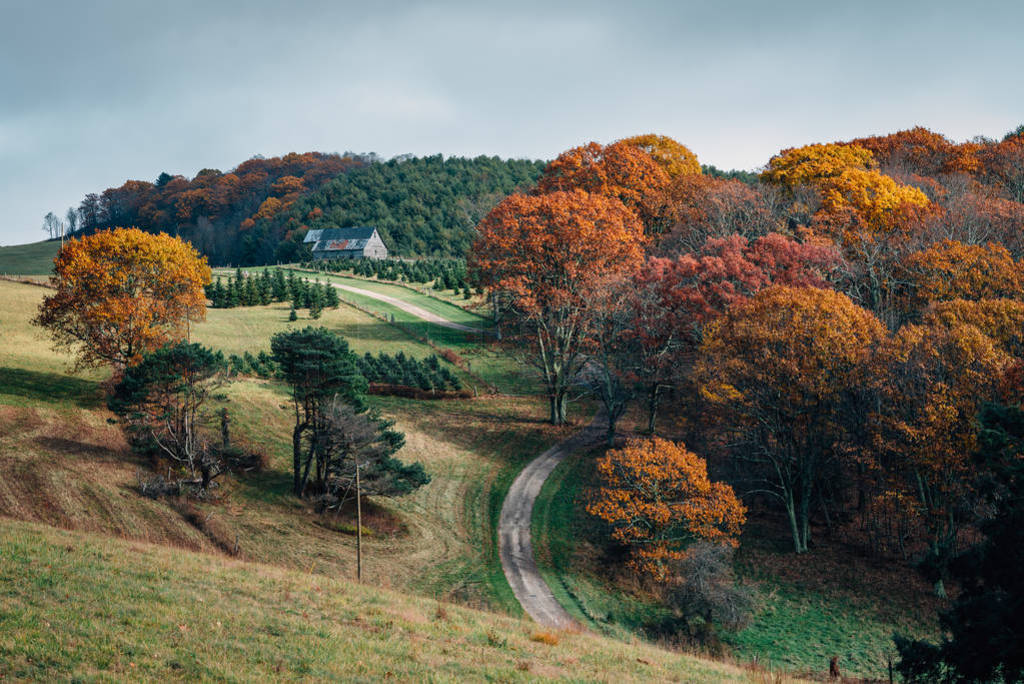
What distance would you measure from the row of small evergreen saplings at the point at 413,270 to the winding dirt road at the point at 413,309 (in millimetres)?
6681

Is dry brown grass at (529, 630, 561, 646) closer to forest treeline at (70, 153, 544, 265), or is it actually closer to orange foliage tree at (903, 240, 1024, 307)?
orange foliage tree at (903, 240, 1024, 307)

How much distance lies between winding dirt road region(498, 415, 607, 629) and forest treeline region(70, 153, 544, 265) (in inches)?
2903

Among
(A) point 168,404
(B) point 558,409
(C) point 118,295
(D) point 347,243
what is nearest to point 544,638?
(A) point 168,404

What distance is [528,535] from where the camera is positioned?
32.7 m

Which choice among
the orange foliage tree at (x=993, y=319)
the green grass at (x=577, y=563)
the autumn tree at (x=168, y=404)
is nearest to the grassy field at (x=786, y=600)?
the green grass at (x=577, y=563)

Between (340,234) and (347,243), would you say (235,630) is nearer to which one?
(347,243)

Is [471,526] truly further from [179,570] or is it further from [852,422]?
[852,422]

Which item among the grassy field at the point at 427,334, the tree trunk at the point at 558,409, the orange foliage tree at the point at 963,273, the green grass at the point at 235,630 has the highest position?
the orange foliage tree at the point at 963,273

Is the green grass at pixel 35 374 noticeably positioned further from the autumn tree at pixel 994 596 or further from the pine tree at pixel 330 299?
the autumn tree at pixel 994 596

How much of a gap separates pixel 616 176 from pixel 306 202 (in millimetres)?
91016

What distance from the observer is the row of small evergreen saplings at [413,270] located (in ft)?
277

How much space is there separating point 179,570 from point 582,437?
29.3m

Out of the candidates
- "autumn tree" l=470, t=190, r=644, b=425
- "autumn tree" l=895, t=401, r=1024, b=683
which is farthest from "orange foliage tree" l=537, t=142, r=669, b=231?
"autumn tree" l=895, t=401, r=1024, b=683

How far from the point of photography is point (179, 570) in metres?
18.6
